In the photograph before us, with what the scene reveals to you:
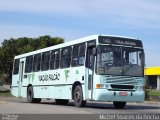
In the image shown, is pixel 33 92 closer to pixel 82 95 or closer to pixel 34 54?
pixel 34 54

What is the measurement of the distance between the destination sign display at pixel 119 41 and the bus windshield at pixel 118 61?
0.21 metres

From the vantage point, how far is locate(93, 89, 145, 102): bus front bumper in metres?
19.9

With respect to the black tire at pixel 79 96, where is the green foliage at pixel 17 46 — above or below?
above

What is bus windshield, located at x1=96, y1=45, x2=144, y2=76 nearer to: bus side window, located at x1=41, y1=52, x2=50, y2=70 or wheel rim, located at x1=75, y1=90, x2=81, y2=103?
wheel rim, located at x1=75, y1=90, x2=81, y2=103

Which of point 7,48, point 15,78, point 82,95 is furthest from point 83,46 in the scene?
point 7,48

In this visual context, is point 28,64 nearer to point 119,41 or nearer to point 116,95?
point 119,41

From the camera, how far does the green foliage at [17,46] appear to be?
63.1 meters

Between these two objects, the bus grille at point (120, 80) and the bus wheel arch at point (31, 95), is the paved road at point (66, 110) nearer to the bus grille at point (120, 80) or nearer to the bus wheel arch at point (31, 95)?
the bus grille at point (120, 80)

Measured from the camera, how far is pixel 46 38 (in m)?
65.7

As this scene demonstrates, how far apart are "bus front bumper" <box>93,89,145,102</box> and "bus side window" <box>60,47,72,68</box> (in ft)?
11.9

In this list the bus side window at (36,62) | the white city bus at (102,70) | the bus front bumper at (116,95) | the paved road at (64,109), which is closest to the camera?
the paved road at (64,109)

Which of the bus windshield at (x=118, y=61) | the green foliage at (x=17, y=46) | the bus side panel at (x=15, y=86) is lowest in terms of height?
the bus side panel at (x=15, y=86)

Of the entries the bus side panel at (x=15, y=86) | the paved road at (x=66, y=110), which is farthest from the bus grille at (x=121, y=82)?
the bus side panel at (x=15, y=86)

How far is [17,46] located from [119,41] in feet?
151
